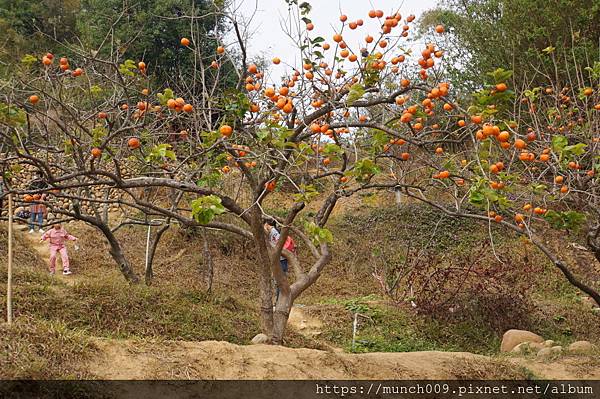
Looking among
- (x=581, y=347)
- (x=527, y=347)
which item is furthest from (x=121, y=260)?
(x=581, y=347)

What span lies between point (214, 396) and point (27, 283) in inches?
128

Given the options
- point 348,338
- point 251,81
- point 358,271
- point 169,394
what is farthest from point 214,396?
point 358,271

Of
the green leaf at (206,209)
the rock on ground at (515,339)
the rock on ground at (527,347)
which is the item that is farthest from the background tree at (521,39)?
the green leaf at (206,209)

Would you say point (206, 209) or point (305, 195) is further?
point (305, 195)

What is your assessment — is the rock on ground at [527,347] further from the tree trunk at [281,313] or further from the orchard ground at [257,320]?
the tree trunk at [281,313]

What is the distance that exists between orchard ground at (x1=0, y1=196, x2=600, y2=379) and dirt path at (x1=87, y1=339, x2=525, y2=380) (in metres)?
0.01

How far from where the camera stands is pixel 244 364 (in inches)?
155

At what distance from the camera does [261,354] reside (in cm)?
413

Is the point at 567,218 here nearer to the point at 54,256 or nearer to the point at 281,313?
the point at 281,313

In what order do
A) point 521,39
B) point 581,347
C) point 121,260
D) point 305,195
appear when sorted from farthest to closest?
point 521,39
point 121,260
point 581,347
point 305,195

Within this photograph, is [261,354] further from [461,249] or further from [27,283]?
[461,249]

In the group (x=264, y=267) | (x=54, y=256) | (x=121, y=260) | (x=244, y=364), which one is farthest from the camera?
(x=54, y=256)

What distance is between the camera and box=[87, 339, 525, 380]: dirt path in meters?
3.66

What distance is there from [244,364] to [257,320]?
294 centimetres
